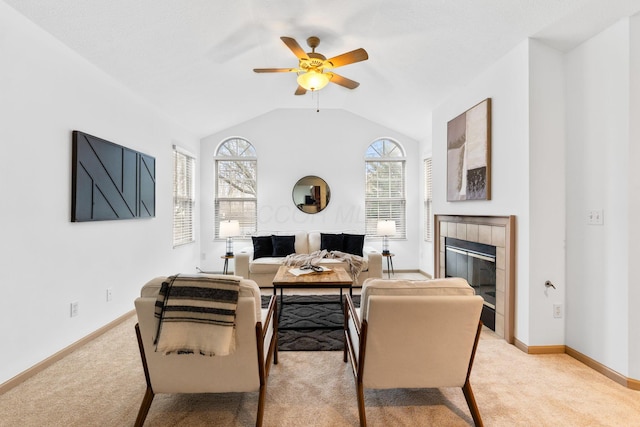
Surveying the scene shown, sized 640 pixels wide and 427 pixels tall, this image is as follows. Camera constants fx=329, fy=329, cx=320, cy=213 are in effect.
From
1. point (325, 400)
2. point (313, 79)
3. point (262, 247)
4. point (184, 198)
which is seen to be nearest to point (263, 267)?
point (262, 247)

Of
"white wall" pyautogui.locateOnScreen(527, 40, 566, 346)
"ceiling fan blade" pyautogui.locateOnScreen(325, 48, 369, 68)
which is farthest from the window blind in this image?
"white wall" pyautogui.locateOnScreen(527, 40, 566, 346)

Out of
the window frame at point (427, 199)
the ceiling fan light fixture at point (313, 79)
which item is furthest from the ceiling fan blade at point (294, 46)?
the window frame at point (427, 199)

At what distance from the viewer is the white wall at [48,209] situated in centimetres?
229

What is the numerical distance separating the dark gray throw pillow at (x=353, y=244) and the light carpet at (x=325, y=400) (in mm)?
2843

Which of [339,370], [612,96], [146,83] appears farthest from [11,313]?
[612,96]

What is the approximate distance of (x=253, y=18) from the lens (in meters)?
3.18

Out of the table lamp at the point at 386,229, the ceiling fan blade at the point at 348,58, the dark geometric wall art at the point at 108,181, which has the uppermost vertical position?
the ceiling fan blade at the point at 348,58

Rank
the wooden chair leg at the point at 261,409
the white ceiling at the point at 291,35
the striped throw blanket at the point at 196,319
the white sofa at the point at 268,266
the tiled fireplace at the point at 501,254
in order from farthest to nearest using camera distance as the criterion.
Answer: the white sofa at the point at 268,266
the tiled fireplace at the point at 501,254
the white ceiling at the point at 291,35
the wooden chair leg at the point at 261,409
the striped throw blanket at the point at 196,319

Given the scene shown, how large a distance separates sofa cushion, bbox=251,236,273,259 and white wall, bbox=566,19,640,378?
3.99 metres

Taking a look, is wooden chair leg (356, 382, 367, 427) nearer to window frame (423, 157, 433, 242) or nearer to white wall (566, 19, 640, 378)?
white wall (566, 19, 640, 378)

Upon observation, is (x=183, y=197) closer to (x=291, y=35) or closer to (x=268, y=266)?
(x=268, y=266)

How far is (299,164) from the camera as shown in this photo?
6148 millimetres

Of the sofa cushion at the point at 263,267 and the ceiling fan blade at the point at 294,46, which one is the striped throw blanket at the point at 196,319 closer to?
the ceiling fan blade at the point at 294,46

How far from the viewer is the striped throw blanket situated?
5.41 ft
